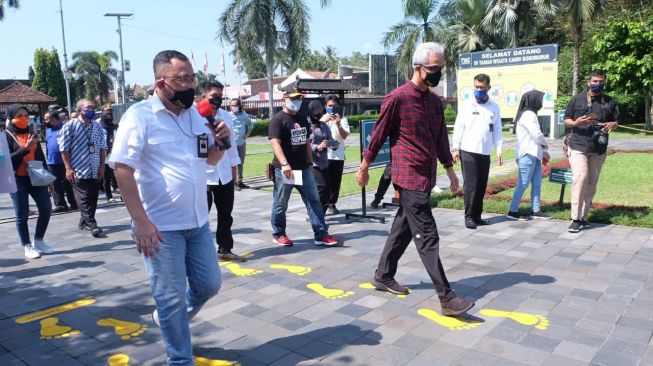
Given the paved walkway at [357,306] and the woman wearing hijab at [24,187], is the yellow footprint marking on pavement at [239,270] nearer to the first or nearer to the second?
the paved walkway at [357,306]

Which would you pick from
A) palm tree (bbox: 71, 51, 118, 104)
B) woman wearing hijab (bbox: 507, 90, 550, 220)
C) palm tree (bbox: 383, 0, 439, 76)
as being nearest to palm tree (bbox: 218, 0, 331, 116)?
palm tree (bbox: 383, 0, 439, 76)

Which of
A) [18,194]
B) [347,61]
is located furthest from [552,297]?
[347,61]

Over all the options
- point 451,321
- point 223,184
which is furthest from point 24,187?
point 451,321

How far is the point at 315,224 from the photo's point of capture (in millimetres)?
6000

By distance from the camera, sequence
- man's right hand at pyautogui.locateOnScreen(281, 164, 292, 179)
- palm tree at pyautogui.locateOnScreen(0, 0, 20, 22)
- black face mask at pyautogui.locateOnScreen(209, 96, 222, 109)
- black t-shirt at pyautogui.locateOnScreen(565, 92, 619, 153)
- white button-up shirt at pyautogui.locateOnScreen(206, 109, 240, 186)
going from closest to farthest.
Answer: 1. black face mask at pyautogui.locateOnScreen(209, 96, 222, 109)
2. white button-up shirt at pyautogui.locateOnScreen(206, 109, 240, 186)
3. man's right hand at pyautogui.locateOnScreen(281, 164, 292, 179)
4. black t-shirt at pyautogui.locateOnScreen(565, 92, 619, 153)
5. palm tree at pyautogui.locateOnScreen(0, 0, 20, 22)

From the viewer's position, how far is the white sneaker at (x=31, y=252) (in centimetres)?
587

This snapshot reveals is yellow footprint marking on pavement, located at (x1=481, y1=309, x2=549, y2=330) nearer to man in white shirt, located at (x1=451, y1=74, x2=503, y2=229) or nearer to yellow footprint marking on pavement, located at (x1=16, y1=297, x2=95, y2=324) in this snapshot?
man in white shirt, located at (x1=451, y1=74, x2=503, y2=229)

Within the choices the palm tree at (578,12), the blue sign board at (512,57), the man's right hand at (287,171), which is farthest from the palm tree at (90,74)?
the man's right hand at (287,171)

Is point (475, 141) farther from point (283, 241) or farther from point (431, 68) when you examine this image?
point (431, 68)

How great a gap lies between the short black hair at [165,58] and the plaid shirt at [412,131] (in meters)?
1.75

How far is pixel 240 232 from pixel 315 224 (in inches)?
54.7

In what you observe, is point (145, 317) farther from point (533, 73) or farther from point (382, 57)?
point (382, 57)

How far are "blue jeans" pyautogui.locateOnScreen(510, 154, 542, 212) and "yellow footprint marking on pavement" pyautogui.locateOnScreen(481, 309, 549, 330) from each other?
350 centimetres

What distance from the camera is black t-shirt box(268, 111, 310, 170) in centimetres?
582
